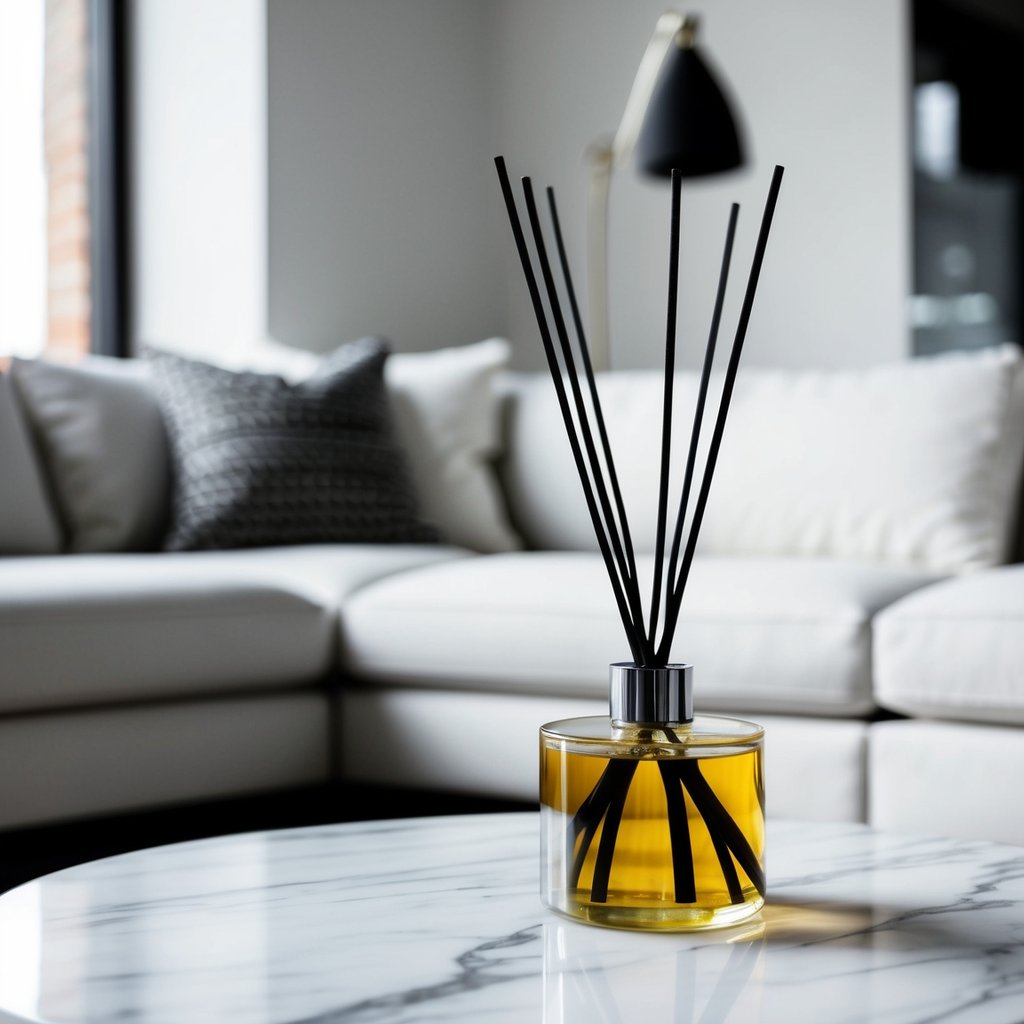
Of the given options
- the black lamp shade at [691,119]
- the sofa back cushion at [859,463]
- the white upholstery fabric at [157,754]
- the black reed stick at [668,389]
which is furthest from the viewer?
the black lamp shade at [691,119]

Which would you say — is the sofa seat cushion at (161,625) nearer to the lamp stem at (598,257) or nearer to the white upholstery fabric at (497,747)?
the white upholstery fabric at (497,747)

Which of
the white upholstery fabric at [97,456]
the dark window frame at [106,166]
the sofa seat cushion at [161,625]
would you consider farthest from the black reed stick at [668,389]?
the dark window frame at [106,166]

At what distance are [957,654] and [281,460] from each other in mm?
1335

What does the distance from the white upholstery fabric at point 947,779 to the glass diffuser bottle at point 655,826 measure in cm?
98

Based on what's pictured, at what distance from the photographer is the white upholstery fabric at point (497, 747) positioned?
1870 millimetres

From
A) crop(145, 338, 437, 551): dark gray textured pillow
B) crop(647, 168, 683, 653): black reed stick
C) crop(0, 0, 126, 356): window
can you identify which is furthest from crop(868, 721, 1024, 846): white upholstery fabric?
crop(0, 0, 126, 356): window

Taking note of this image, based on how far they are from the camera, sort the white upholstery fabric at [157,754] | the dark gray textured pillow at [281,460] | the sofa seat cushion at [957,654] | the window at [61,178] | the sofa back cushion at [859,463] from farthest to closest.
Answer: the window at [61,178] < the dark gray textured pillow at [281,460] < the sofa back cushion at [859,463] < the white upholstery fabric at [157,754] < the sofa seat cushion at [957,654]

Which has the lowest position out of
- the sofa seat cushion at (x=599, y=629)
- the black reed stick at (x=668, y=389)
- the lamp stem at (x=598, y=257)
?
the sofa seat cushion at (x=599, y=629)

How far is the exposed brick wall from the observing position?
148 inches

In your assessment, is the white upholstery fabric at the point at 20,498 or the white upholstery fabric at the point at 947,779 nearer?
the white upholstery fabric at the point at 947,779

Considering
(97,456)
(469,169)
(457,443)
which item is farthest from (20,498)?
(469,169)

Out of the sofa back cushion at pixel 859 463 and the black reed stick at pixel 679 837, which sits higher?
the sofa back cushion at pixel 859 463

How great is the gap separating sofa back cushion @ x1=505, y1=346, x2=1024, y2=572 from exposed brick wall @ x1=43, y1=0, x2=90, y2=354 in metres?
1.80

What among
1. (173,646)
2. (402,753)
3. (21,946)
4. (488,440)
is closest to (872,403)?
(488,440)
